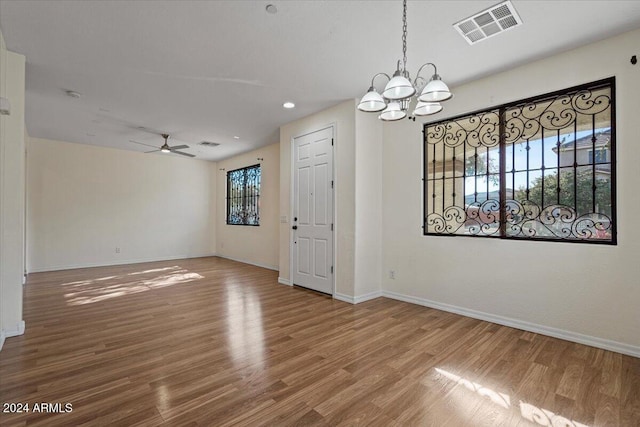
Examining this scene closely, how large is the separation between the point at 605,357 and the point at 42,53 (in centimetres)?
607

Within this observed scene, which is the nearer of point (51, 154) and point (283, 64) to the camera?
point (283, 64)

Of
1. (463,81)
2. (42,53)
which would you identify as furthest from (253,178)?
(463,81)

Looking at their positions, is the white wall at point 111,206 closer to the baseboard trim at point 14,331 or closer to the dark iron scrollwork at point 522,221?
the baseboard trim at point 14,331

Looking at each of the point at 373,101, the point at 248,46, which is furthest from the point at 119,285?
the point at 373,101

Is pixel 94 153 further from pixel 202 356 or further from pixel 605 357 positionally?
pixel 605 357

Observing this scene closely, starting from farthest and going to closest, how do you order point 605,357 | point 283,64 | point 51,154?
point 51,154, point 283,64, point 605,357

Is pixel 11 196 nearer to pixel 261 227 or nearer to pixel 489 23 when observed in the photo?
pixel 261 227

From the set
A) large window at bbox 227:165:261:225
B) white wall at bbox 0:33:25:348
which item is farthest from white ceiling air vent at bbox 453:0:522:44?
large window at bbox 227:165:261:225

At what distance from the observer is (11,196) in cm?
301

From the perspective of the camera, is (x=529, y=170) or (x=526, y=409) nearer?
(x=526, y=409)

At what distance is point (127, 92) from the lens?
3.96 metres

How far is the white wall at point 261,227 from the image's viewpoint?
6852 mm

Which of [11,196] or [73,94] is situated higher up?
[73,94]

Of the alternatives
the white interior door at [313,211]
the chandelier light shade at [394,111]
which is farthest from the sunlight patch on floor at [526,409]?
the white interior door at [313,211]
